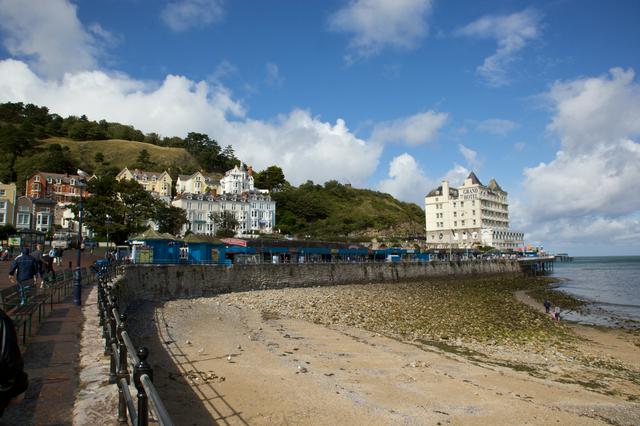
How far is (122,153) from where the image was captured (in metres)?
136

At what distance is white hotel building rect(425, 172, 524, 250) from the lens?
110m

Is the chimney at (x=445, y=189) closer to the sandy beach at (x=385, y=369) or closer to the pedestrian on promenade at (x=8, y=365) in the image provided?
the sandy beach at (x=385, y=369)

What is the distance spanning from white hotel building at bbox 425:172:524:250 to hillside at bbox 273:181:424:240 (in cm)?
1030

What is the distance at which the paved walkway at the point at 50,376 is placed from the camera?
5.00m

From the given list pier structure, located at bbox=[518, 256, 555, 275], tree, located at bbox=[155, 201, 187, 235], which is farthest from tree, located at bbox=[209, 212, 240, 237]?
pier structure, located at bbox=[518, 256, 555, 275]

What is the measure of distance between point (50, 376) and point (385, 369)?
8616 mm

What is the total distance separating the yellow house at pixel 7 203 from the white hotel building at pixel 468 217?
90064mm

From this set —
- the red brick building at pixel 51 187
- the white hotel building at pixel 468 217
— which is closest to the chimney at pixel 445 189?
the white hotel building at pixel 468 217

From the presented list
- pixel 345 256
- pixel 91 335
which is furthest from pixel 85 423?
pixel 345 256

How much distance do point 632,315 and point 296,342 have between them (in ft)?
82.3

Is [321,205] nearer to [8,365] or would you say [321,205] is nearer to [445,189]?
[445,189]

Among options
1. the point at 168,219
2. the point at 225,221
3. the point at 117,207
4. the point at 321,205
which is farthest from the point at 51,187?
the point at 321,205

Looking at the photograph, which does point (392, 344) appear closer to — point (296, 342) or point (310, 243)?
point (296, 342)

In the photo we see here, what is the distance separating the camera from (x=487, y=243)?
10988 cm
